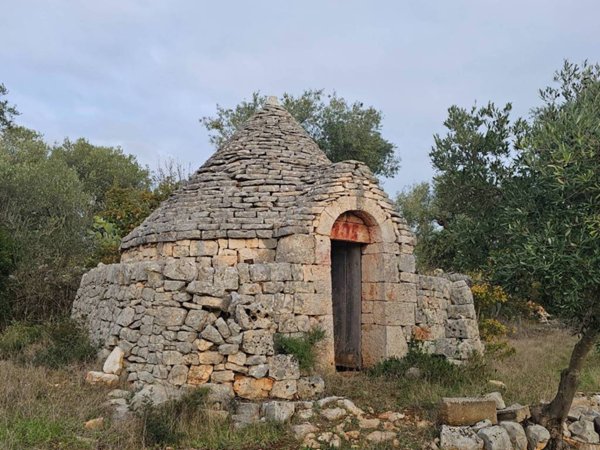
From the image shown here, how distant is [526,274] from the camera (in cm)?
575

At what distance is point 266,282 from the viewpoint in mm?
7699

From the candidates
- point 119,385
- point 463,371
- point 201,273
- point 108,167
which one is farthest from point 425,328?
point 108,167

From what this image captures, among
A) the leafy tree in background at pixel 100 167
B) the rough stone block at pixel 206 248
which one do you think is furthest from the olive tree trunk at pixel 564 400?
the leafy tree in background at pixel 100 167

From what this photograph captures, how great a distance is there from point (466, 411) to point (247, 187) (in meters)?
4.90

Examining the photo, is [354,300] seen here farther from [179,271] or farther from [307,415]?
[179,271]

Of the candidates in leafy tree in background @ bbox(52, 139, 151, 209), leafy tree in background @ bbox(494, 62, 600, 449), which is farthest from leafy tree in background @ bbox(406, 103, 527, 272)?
leafy tree in background @ bbox(52, 139, 151, 209)

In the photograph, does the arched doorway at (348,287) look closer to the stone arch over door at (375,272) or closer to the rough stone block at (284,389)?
the stone arch over door at (375,272)

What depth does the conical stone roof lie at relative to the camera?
8469 mm

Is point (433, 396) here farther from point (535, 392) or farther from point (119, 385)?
point (119, 385)

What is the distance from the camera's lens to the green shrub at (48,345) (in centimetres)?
825

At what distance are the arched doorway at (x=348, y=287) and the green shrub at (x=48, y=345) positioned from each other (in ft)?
12.9

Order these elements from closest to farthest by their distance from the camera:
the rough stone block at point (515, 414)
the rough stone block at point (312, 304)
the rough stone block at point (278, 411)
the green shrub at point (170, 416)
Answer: the green shrub at point (170, 416) → the rough stone block at point (278, 411) → the rough stone block at point (515, 414) → the rough stone block at point (312, 304)

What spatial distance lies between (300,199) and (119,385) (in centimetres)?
378

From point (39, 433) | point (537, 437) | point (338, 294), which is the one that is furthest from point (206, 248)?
Answer: point (537, 437)
